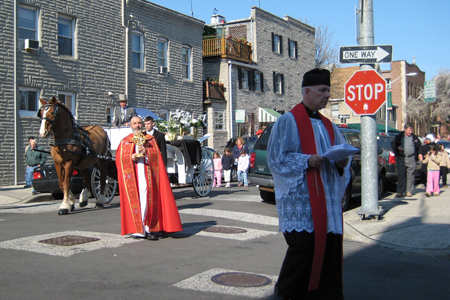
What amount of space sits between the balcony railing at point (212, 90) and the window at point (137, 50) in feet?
20.0

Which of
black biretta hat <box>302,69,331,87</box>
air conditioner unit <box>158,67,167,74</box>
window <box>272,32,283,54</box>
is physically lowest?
black biretta hat <box>302,69,331,87</box>

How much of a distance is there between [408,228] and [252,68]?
87.4 feet

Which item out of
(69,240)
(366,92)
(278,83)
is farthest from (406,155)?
(278,83)

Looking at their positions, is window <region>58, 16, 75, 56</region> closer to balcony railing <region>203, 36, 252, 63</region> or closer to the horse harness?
the horse harness

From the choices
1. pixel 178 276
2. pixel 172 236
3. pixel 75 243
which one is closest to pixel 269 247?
pixel 172 236

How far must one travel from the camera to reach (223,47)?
103ft

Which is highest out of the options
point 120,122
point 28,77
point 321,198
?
point 28,77

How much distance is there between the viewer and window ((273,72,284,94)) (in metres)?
37.2

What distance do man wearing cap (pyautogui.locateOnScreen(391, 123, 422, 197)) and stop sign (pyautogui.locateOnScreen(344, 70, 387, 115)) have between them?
4726 millimetres

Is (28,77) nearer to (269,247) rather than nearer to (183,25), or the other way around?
(183,25)

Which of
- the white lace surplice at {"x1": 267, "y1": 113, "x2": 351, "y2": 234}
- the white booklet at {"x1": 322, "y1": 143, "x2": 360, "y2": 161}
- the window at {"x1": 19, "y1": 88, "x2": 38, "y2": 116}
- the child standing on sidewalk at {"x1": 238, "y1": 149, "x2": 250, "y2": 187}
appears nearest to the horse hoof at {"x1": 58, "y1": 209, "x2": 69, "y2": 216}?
the white lace surplice at {"x1": 267, "y1": 113, "x2": 351, "y2": 234}

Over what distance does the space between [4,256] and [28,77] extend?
14274 millimetres

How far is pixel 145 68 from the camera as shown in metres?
24.9

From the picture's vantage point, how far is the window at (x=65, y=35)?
67.4ft
